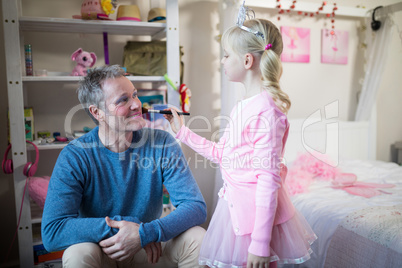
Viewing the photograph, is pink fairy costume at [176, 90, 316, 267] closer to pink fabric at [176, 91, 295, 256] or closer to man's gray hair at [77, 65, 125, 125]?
pink fabric at [176, 91, 295, 256]

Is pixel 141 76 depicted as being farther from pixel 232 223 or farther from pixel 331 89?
pixel 331 89

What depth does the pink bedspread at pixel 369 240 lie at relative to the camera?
4.90 feet

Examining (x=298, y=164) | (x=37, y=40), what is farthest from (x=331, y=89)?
(x=37, y=40)

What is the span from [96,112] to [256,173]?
2.45 ft

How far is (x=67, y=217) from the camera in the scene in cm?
124

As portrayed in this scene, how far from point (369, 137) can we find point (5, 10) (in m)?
2.88

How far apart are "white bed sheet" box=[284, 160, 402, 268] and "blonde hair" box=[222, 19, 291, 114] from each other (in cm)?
90

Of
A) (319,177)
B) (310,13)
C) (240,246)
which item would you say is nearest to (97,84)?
(240,246)

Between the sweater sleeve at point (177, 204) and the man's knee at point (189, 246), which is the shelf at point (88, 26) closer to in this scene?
the sweater sleeve at point (177, 204)

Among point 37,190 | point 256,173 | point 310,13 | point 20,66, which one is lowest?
point 37,190

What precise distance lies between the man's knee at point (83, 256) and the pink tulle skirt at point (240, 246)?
365 millimetres

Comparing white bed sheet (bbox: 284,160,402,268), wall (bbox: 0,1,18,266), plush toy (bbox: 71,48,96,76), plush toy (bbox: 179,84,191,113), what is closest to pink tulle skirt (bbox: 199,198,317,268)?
white bed sheet (bbox: 284,160,402,268)

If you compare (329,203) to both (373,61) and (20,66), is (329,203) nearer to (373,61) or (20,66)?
(373,61)

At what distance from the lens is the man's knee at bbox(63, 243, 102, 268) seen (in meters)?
1.15
